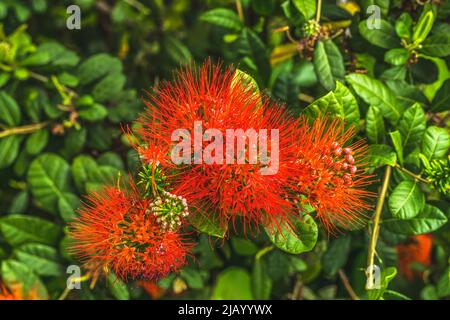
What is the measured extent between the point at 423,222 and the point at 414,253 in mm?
701

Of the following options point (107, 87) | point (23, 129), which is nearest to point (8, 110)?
point (23, 129)

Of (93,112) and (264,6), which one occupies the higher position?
(264,6)

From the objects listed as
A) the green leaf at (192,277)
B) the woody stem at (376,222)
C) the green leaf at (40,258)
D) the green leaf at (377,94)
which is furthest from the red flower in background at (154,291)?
the green leaf at (377,94)

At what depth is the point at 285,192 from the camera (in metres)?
1.32

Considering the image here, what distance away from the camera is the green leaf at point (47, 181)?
6.19 ft

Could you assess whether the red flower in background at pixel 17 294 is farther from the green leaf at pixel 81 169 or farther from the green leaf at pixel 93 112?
the green leaf at pixel 93 112

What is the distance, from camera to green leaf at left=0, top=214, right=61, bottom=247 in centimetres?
187

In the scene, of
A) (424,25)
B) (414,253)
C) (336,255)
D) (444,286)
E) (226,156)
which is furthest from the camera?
(414,253)

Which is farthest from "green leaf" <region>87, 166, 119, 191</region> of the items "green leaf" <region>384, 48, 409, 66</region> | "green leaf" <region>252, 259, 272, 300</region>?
"green leaf" <region>384, 48, 409, 66</region>

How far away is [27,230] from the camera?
1883 mm

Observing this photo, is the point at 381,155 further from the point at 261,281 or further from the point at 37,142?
the point at 37,142

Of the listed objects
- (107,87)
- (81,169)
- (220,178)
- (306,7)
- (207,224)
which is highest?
(306,7)

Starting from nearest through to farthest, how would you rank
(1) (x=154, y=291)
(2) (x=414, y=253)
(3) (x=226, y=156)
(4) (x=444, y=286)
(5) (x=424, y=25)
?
(3) (x=226, y=156), (5) (x=424, y=25), (4) (x=444, y=286), (1) (x=154, y=291), (2) (x=414, y=253)
